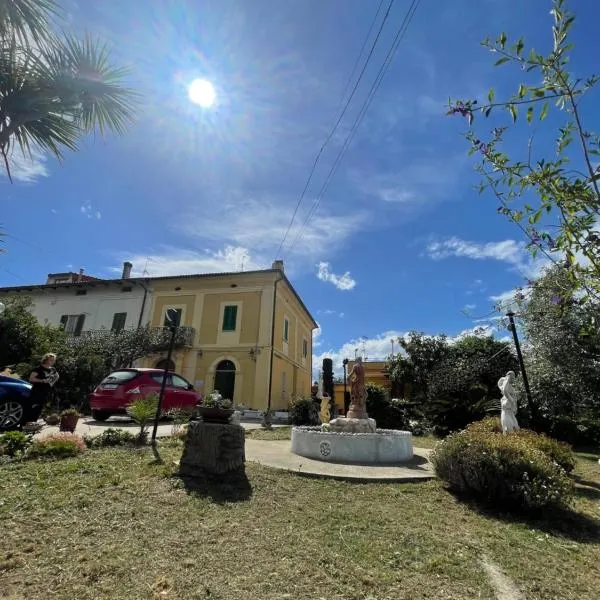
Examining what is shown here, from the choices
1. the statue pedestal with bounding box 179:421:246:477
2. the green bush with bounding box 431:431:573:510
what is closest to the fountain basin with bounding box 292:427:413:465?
the green bush with bounding box 431:431:573:510

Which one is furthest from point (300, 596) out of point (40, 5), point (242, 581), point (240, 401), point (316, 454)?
point (240, 401)

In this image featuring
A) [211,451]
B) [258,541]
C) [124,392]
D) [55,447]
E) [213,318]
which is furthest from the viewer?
[213,318]

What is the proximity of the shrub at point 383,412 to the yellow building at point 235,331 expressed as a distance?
7.32m

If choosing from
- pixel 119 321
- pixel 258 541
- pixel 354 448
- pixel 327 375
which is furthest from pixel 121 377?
pixel 119 321

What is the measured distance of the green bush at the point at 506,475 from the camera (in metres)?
4.42

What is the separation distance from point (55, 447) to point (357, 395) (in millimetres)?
6329

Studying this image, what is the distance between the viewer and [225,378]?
2175cm

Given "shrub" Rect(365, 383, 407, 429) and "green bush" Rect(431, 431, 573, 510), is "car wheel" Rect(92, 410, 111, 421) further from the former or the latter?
"shrub" Rect(365, 383, 407, 429)

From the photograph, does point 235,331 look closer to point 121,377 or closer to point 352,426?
point 121,377

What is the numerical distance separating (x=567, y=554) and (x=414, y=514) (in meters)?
1.40

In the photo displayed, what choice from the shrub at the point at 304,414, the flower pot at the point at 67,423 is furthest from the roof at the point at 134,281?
the flower pot at the point at 67,423

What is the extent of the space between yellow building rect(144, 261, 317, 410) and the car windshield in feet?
34.5

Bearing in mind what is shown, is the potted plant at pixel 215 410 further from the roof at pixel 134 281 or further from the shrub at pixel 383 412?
the roof at pixel 134 281

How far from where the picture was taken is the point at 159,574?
2625 millimetres
